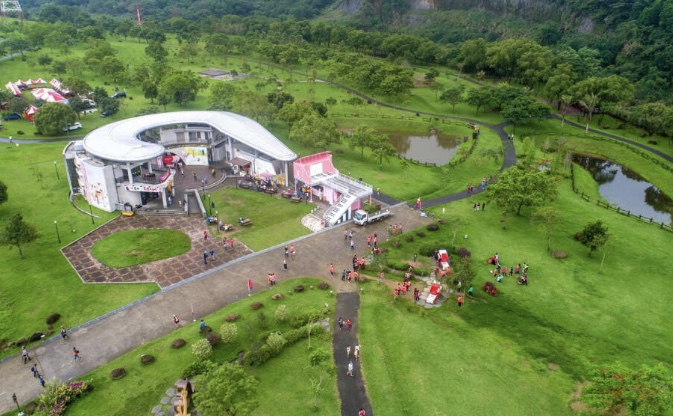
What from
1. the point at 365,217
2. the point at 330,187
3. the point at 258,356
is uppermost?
the point at 330,187

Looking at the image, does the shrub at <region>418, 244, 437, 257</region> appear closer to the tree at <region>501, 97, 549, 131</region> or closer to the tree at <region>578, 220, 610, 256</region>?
the tree at <region>578, 220, 610, 256</region>

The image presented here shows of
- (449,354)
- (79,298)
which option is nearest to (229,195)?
(79,298)

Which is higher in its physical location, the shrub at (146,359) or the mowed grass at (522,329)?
the shrub at (146,359)

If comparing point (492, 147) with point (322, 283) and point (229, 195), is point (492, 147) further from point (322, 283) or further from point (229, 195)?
point (322, 283)

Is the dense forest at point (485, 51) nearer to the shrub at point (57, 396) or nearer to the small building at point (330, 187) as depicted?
the small building at point (330, 187)

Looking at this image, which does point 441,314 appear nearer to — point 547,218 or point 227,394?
point 547,218

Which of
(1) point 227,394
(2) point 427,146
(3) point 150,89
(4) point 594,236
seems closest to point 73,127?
(3) point 150,89

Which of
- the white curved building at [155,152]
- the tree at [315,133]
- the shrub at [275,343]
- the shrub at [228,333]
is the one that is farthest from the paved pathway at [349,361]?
the tree at [315,133]
